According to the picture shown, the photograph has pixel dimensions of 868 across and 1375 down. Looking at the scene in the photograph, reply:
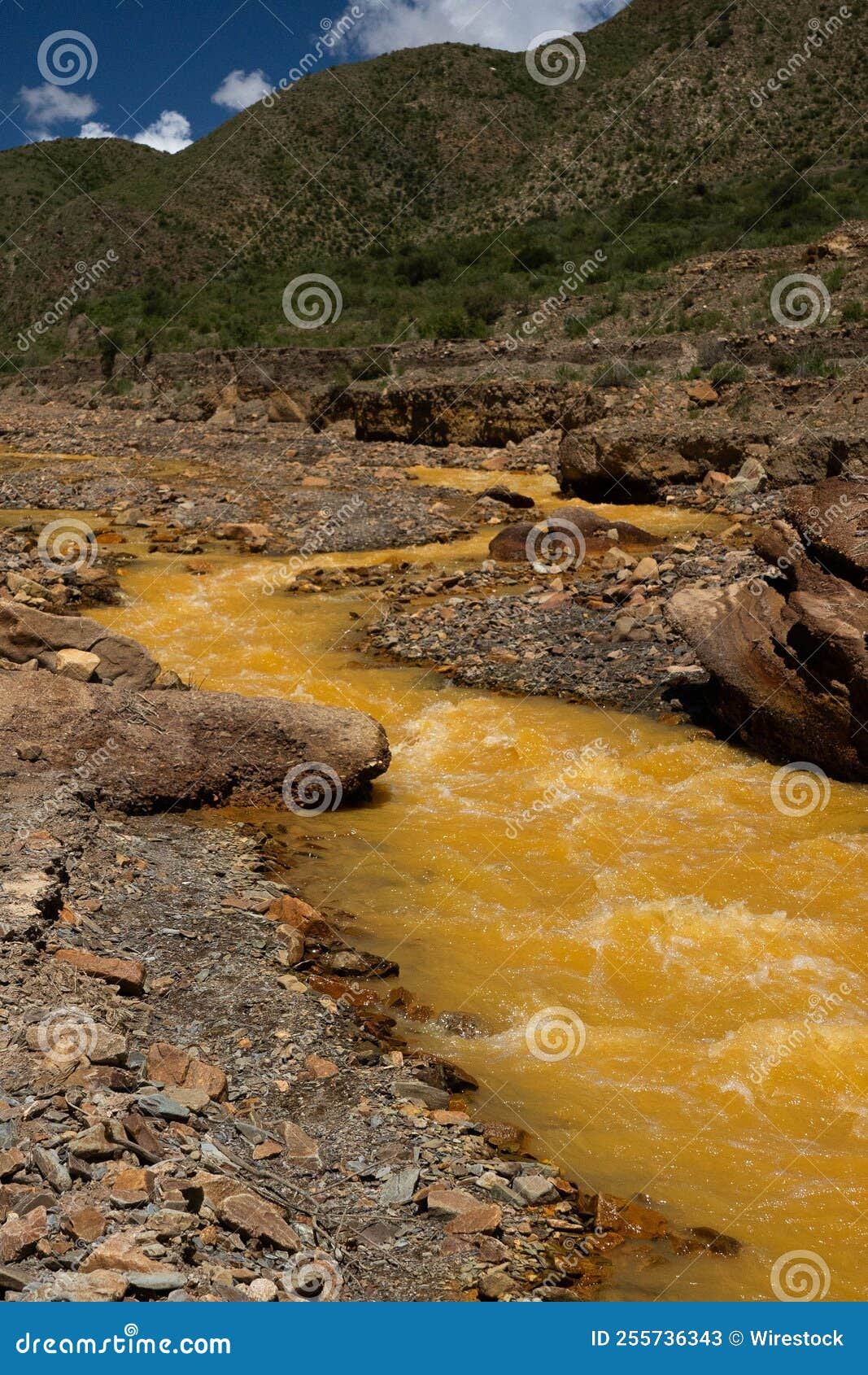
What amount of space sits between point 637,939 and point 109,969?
2.81m

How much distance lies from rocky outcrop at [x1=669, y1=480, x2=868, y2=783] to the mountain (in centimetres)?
2267

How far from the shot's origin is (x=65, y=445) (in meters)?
24.6

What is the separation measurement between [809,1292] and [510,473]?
1822cm

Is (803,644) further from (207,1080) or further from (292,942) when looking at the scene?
(207,1080)

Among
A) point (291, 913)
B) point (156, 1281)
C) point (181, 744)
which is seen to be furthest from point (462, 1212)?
point (181, 744)

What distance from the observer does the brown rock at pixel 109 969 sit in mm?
4637

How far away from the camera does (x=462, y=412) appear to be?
→ 23781mm

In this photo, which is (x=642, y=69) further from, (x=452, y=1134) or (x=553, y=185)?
(x=452, y=1134)

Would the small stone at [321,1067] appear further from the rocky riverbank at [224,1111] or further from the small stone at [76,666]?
the small stone at [76,666]

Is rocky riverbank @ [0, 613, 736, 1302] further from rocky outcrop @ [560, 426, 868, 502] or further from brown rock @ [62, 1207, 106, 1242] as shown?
rocky outcrop @ [560, 426, 868, 502]

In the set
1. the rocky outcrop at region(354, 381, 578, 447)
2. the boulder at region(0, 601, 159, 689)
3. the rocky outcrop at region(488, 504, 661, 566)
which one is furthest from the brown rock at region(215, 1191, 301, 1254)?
the rocky outcrop at region(354, 381, 578, 447)

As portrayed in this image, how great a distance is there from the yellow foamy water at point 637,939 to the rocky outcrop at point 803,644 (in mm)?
328

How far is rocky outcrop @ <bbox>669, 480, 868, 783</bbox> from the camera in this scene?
7797 millimetres

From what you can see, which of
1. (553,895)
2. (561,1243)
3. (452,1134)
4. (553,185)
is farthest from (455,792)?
(553,185)
